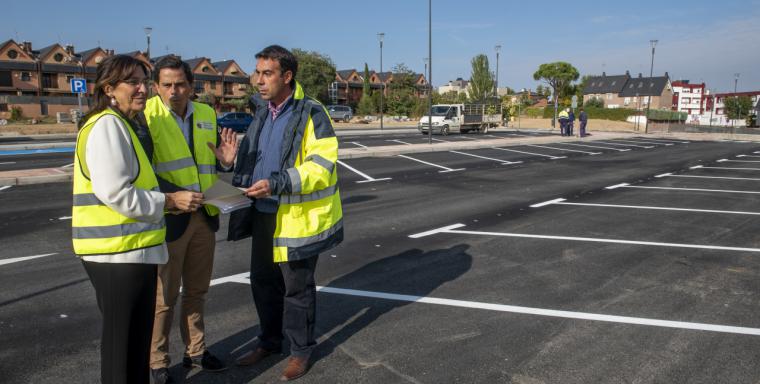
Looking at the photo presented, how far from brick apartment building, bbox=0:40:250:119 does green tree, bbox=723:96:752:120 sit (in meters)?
69.3

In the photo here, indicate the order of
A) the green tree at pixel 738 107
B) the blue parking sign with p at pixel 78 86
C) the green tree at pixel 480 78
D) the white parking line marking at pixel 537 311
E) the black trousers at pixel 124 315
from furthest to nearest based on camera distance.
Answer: the green tree at pixel 480 78, the green tree at pixel 738 107, the blue parking sign with p at pixel 78 86, the white parking line marking at pixel 537 311, the black trousers at pixel 124 315

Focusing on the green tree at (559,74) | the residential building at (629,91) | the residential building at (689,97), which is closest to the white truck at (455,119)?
the green tree at (559,74)

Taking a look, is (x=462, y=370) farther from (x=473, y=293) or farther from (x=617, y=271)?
(x=617, y=271)

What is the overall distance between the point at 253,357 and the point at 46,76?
62902 mm

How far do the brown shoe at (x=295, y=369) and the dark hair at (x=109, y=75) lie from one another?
1805 millimetres

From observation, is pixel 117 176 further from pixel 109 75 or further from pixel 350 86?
pixel 350 86

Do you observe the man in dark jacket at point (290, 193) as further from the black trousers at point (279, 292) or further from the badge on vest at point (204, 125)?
the badge on vest at point (204, 125)

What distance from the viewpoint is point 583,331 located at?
3924 mm

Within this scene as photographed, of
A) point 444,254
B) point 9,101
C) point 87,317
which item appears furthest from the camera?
point 9,101

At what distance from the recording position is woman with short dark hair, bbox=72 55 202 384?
2275mm

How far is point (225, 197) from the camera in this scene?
9.34ft

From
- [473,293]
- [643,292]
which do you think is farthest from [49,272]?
[643,292]

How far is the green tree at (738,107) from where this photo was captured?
255 ft

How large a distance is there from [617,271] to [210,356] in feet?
13.2
